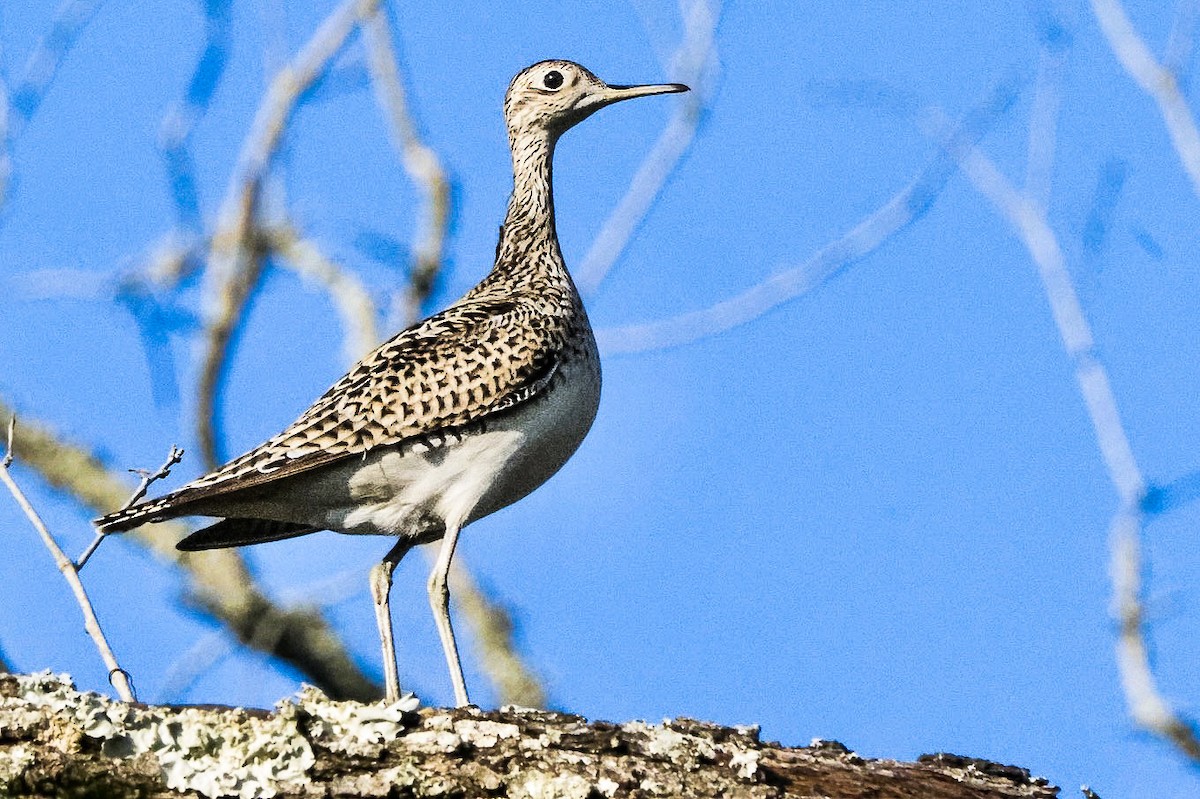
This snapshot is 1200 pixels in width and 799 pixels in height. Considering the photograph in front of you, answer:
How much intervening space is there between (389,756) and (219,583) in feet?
21.8

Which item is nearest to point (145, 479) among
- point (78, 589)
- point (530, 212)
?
point (78, 589)

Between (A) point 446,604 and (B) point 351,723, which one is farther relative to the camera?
(A) point 446,604

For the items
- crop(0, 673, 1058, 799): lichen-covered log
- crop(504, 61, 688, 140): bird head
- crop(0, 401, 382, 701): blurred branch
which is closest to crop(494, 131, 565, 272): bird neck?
crop(504, 61, 688, 140): bird head

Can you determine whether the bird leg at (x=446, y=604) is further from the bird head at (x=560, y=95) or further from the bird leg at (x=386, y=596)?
the bird head at (x=560, y=95)

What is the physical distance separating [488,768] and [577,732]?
408 millimetres

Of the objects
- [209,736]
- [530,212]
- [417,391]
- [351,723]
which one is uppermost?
[530,212]

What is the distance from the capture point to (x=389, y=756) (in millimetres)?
5527

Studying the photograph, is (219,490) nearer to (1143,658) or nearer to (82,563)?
(82,563)

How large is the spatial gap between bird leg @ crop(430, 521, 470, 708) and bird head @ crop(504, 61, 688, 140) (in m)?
3.68

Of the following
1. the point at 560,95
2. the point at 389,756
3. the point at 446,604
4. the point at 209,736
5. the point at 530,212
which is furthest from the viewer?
the point at 560,95

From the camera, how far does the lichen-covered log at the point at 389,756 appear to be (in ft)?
17.2

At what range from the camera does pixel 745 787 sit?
5.82m

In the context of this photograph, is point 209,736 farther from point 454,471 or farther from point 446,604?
point 446,604

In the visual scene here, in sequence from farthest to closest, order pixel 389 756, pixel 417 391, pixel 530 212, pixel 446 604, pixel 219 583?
pixel 219 583, pixel 530 212, pixel 446 604, pixel 417 391, pixel 389 756
